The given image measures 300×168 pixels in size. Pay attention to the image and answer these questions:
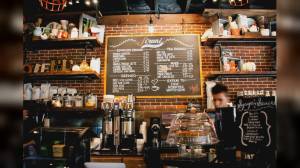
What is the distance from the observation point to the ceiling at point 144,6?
5676mm

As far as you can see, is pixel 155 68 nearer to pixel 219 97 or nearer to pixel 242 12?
pixel 219 97

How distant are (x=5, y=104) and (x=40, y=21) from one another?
4.50 m

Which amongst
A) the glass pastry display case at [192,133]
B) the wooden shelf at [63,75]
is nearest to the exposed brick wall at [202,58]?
the wooden shelf at [63,75]

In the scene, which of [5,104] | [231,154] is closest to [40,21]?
[231,154]

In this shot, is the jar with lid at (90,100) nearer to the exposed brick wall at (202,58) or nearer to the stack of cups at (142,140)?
the exposed brick wall at (202,58)

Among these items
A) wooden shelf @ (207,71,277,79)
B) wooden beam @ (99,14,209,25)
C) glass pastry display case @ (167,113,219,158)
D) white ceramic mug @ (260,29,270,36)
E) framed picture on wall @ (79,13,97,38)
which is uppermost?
wooden beam @ (99,14,209,25)

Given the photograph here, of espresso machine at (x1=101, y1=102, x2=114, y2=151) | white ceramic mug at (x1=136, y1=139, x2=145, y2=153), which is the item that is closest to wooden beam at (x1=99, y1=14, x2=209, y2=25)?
espresso machine at (x1=101, y1=102, x2=114, y2=151)

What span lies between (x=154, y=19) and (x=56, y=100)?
2.16 meters

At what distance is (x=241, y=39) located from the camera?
18.1 feet

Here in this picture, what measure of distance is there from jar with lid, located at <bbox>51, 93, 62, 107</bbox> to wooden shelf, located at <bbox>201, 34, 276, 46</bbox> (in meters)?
2.59

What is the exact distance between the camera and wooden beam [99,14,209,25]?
5.91m

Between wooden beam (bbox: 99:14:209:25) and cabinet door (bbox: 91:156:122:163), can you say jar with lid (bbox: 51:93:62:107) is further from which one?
wooden beam (bbox: 99:14:209:25)

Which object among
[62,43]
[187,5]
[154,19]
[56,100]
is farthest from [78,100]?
[187,5]

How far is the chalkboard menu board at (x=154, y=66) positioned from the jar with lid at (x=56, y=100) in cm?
80
